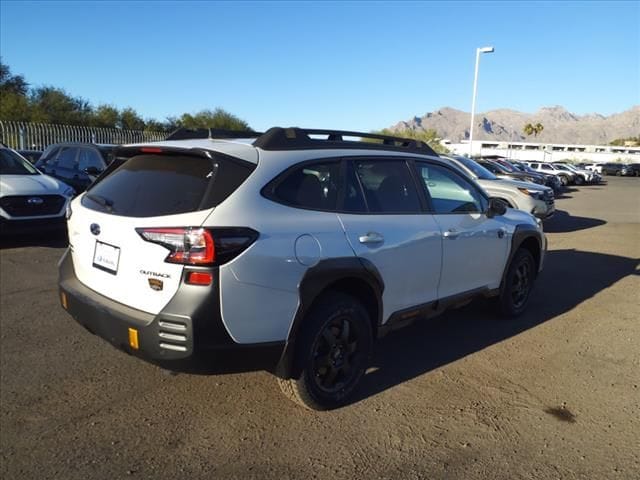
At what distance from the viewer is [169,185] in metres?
3.15

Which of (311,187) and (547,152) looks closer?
(311,187)

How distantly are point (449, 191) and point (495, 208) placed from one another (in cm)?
57

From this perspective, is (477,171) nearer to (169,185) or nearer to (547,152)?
(169,185)

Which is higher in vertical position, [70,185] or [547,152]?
[547,152]

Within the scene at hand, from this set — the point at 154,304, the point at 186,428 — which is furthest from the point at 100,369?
the point at 154,304

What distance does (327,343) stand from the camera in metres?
3.39

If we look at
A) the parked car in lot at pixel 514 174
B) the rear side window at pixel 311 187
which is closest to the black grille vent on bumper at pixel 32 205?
the rear side window at pixel 311 187

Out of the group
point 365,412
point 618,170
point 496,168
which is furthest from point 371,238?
point 618,170

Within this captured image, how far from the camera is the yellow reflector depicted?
116 inches

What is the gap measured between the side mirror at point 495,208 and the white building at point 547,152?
6424 cm

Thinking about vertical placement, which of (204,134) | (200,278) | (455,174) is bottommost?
(200,278)

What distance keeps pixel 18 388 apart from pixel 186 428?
136cm

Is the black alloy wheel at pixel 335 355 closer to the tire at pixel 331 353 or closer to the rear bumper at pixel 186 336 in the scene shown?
the tire at pixel 331 353

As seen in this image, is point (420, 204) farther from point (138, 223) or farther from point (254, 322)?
point (138, 223)
